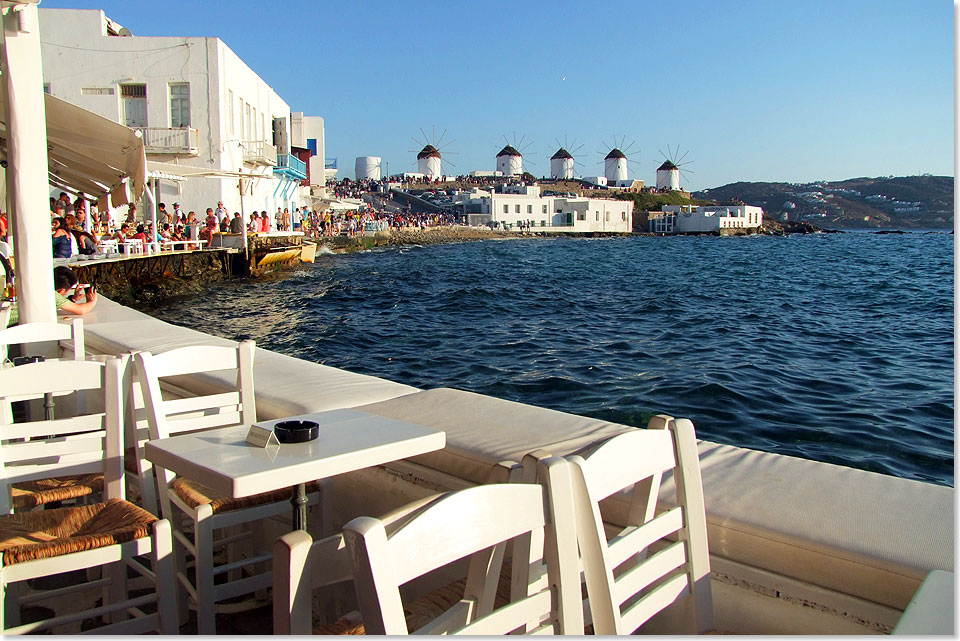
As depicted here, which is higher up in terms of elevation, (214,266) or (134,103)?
(134,103)

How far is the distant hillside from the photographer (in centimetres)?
11361

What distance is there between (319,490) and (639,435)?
1.31 m

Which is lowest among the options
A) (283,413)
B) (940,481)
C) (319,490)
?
(940,481)

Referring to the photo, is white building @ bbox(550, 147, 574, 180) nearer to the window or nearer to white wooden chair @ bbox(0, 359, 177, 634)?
the window

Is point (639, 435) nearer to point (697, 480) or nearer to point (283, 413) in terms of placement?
point (697, 480)

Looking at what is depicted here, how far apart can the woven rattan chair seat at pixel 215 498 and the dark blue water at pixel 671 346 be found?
4518 mm

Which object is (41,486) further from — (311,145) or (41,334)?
(311,145)

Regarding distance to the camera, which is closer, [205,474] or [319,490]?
[205,474]

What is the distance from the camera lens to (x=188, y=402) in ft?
8.38

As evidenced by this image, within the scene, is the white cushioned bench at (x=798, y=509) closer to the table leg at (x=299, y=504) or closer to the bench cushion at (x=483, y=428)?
the bench cushion at (x=483, y=428)

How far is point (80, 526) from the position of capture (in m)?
2.20

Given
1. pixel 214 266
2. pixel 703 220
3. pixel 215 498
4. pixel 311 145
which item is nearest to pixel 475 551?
pixel 215 498

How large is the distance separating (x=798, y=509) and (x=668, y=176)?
5474 inches

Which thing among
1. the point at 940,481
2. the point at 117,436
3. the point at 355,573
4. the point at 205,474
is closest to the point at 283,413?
the point at 117,436
